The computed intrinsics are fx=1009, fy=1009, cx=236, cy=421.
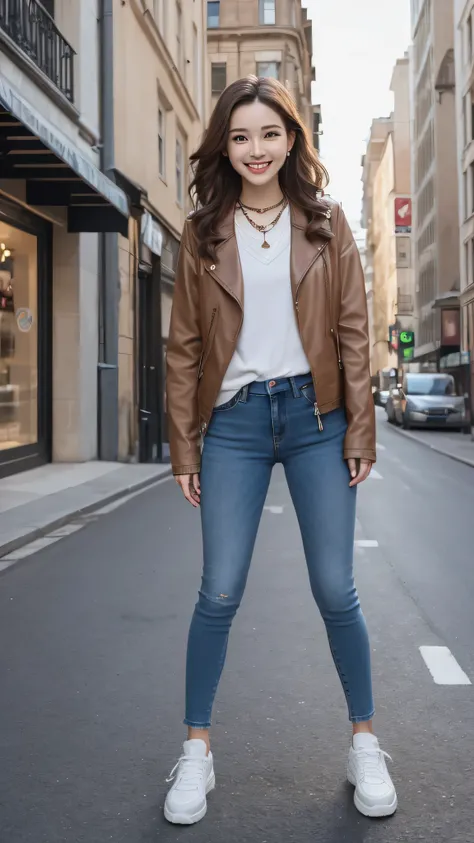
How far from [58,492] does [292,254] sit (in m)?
8.74

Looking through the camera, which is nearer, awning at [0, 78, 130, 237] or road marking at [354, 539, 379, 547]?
road marking at [354, 539, 379, 547]

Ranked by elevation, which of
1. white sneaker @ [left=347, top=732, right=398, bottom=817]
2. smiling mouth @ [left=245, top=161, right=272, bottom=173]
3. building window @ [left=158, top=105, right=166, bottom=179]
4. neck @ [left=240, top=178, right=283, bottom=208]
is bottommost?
white sneaker @ [left=347, top=732, right=398, bottom=817]

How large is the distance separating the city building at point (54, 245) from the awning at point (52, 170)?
0.07ft

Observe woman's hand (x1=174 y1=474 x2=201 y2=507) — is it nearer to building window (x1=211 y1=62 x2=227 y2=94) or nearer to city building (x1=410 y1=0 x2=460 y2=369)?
city building (x1=410 y1=0 x2=460 y2=369)

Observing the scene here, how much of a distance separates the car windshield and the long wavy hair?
91.2ft

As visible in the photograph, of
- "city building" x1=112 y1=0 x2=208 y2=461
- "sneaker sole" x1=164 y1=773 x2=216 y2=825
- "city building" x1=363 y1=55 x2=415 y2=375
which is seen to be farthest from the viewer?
"city building" x1=363 y1=55 x2=415 y2=375

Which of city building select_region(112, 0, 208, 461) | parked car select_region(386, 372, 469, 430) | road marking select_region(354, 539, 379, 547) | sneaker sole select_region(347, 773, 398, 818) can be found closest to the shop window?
city building select_region(112, 0, 208, 461)

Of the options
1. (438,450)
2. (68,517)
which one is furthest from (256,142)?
(438,450)

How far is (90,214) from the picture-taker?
15.0 meters

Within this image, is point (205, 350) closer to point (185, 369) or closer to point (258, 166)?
point (185, 369)

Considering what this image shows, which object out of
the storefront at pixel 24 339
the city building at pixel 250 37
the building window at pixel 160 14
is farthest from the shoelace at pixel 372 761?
the city building at pixel 250 37

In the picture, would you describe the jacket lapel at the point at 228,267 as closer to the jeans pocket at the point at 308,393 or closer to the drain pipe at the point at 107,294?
the jeans pocket at the point at 308,393

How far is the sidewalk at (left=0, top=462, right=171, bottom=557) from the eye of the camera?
833 centimetres

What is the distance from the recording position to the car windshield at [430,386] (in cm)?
3020
